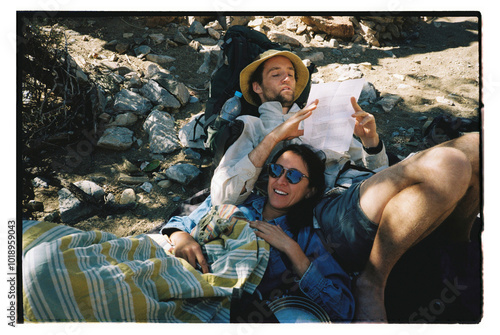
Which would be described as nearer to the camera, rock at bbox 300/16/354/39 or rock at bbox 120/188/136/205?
rock at bbox 120/188/136/205

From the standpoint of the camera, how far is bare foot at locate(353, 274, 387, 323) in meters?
2.27

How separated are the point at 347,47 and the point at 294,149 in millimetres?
3703

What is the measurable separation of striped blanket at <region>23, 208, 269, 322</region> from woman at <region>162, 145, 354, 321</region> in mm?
102

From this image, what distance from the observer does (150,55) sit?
5410 millimetres

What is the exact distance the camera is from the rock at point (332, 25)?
18.8ft

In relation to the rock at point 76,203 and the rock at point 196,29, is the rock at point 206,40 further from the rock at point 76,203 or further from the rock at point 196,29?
the rock at point 76,203

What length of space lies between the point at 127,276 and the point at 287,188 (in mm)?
1227

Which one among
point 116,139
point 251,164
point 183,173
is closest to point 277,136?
point 251,164

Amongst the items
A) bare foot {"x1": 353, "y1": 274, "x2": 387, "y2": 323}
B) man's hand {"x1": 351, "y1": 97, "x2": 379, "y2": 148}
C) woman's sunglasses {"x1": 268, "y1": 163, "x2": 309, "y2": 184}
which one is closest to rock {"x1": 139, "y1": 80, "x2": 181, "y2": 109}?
woman's sunglasses {"x1": 268, "y1": 163, "x2": 309, "y2": 184}

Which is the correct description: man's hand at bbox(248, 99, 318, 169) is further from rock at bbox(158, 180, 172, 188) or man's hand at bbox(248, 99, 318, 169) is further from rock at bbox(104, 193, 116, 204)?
rock at bbox(104, 193, 116, 204)

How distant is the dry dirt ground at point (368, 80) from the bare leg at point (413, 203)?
2094mm

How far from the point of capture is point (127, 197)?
12.7 ft

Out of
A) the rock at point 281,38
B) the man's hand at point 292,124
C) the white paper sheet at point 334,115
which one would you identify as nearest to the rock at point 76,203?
the man's hand at point 292,124

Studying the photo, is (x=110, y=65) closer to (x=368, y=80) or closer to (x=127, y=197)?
(x=127, y=197)
